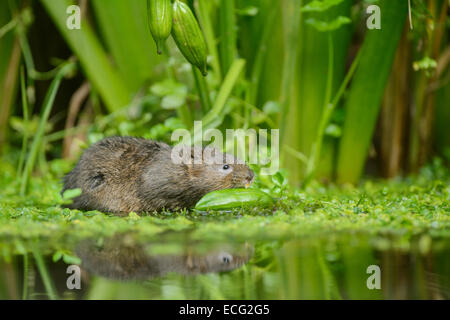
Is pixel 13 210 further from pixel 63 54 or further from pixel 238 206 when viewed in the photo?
pixel 63 54

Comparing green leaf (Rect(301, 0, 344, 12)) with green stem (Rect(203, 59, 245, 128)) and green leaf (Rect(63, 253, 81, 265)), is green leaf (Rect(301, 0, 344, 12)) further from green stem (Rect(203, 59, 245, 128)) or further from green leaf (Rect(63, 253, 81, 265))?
green leaf (Rect(63, 253, 81, 265))

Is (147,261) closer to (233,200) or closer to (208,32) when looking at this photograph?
(233,200)

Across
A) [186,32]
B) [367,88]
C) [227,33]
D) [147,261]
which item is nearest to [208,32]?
[227,33]

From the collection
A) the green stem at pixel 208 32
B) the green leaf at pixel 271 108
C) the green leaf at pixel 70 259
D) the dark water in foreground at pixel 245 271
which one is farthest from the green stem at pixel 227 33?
the green leaf at pixel 70 259

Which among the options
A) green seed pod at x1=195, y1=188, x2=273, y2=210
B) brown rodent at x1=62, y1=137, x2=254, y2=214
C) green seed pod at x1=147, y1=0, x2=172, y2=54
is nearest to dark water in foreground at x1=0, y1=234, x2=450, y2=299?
green seed pod at x1=195, y1=188, x2=273, y2=210

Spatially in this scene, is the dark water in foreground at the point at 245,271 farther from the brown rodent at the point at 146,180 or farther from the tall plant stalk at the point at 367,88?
the tall plant stalk at the point at 367,88
